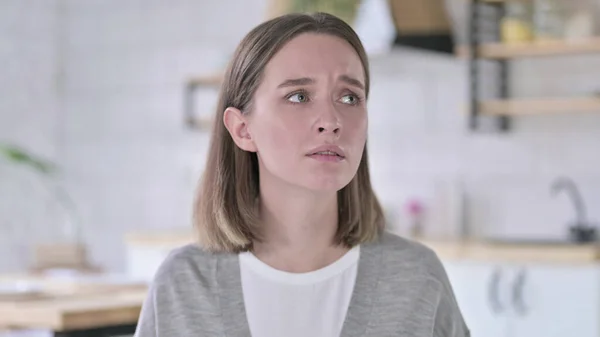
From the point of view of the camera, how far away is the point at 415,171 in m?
5.11

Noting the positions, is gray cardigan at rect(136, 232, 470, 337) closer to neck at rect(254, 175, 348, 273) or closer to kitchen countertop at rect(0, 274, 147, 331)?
neck at rect(254, 175, 348, 273)

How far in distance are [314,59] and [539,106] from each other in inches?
120

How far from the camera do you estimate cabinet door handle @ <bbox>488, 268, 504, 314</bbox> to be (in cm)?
421

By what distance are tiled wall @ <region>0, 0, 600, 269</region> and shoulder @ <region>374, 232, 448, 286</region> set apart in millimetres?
2995

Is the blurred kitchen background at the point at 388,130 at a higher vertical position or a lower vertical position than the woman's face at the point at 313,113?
higher

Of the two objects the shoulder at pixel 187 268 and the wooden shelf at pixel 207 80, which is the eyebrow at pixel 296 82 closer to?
the shoulder at pixel 187 268

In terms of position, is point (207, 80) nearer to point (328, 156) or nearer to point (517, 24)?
point (517, 24)

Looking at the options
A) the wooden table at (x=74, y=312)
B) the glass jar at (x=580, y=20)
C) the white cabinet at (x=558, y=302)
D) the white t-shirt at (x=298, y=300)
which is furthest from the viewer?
the glass jar at (x=580, y=20)

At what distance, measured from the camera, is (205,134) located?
5734mm

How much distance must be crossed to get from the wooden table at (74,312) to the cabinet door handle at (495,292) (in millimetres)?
1587

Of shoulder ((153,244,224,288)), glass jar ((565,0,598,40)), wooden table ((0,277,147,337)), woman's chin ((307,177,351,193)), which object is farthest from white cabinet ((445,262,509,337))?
woman's chin ((307,177,351,193))

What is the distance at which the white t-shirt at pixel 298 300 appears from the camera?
1.74 m

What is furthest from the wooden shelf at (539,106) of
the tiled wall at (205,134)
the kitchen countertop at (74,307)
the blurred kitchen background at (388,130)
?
the kitchen countertop at (74,307)

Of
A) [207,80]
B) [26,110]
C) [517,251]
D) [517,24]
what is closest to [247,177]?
[517,251]
